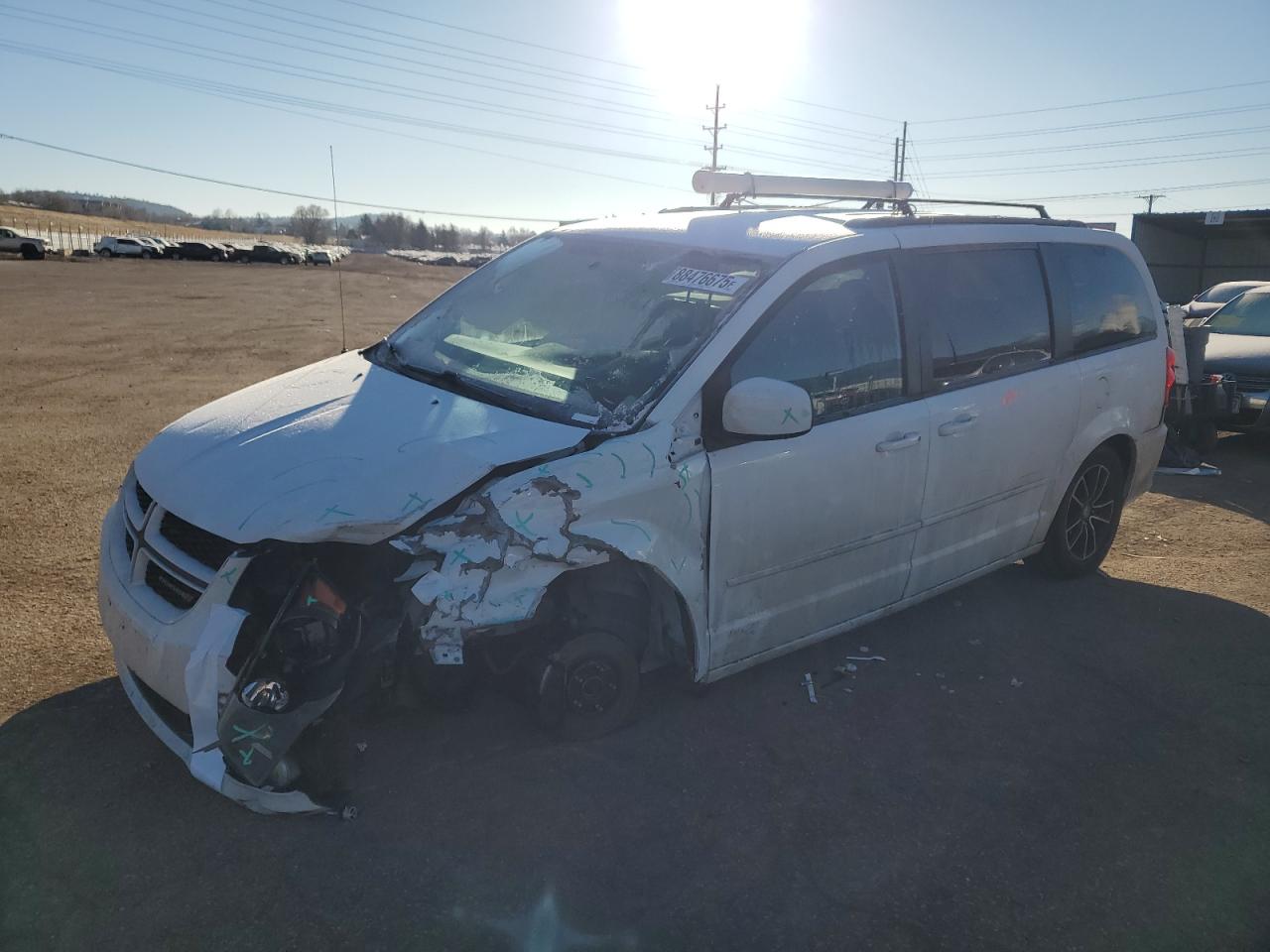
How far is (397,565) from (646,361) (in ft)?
3.78

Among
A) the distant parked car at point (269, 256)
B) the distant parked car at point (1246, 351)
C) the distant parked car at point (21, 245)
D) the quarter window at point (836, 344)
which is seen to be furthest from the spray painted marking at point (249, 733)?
the distant parked car at point (269, 256)

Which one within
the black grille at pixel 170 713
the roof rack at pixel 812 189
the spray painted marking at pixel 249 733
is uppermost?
the roof rack at pixel 812 189

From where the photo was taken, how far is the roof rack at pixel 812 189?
471 centimetres

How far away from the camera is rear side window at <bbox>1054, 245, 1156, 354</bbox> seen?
475cm

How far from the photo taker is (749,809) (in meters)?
3.15

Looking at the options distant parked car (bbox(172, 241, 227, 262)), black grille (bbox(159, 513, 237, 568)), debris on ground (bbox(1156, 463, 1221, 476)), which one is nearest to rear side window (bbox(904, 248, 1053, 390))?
black grille (bbox(159, 513, 237, 568))

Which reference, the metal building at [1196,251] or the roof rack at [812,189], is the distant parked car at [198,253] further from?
the roof rack at [812,189]

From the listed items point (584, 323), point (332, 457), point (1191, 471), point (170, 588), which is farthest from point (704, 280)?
point (1191, 471)

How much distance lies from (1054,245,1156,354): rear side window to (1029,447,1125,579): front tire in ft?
2.12

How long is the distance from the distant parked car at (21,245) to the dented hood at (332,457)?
50.6m

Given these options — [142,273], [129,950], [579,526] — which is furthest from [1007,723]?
[142,273]

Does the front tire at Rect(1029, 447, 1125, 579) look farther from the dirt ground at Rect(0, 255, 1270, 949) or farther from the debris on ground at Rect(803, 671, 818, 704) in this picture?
the debris on ground at Rect(803, 671, 818, 704)

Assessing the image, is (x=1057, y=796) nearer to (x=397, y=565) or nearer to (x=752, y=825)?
(x=752, y=825)

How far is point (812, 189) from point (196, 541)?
11.5 feet
